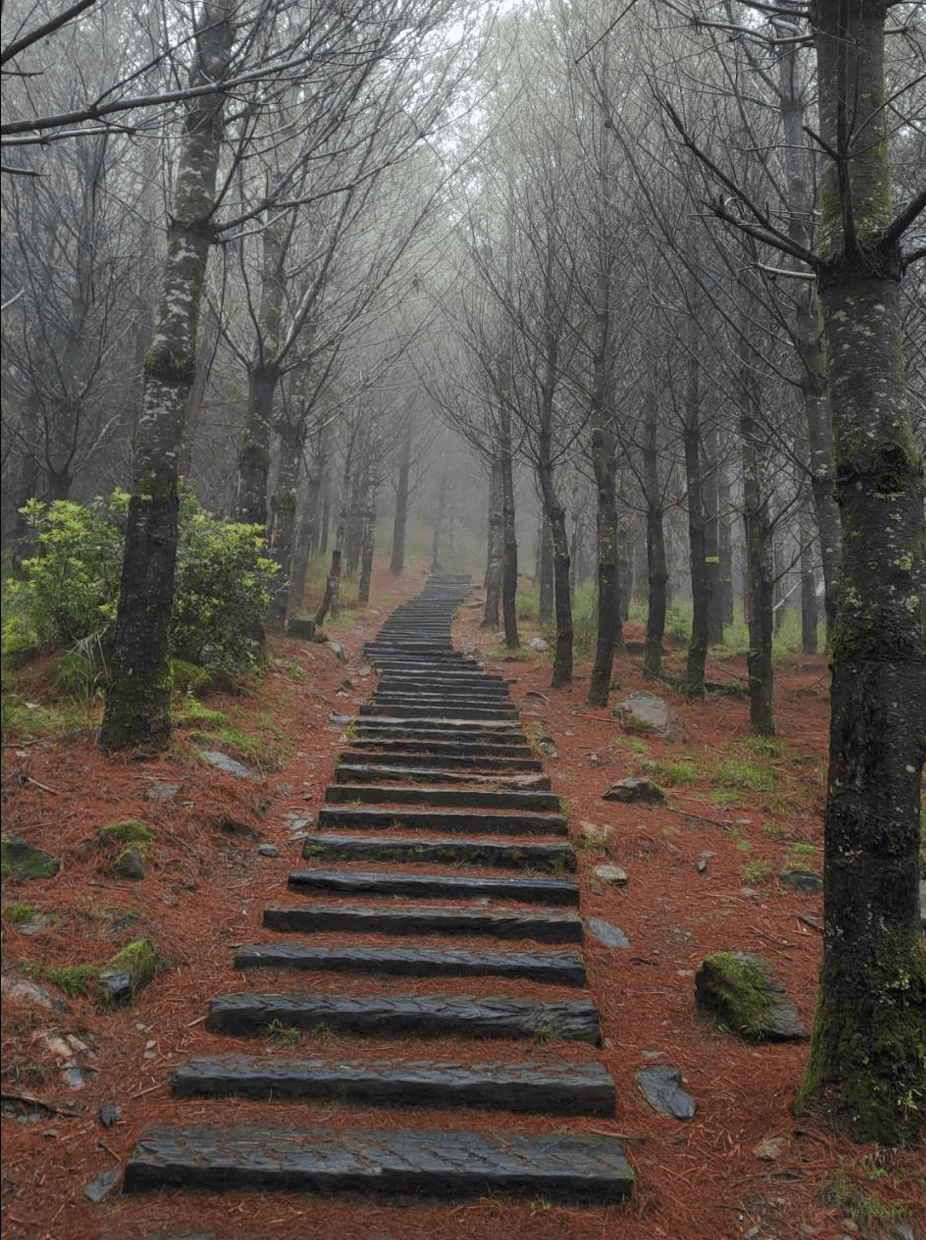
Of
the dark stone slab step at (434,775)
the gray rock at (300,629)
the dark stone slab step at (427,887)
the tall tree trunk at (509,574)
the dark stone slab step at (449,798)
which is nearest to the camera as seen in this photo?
the dark stone slab step at (427,887)

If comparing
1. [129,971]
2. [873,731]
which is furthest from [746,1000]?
[129,971]

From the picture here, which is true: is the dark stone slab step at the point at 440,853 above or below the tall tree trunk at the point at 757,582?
below

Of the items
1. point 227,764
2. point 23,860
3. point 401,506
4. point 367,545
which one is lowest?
point 23,860

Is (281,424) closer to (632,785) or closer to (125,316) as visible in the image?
(125,316)

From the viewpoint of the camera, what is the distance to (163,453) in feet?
18.6

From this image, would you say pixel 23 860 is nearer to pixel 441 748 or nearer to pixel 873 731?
pixel 441 748

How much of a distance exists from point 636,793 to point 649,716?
2165mm

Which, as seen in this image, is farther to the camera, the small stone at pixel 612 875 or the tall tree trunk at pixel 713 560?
the tall tree trunk at pixel 713 560

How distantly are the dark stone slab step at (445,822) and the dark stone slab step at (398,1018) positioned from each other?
196 cm

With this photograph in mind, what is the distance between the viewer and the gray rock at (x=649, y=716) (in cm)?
831

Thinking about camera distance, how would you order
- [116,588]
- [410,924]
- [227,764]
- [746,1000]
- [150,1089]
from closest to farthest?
[150,1089] → [746,1000] → [410,924] → [227,764] → [116,588]

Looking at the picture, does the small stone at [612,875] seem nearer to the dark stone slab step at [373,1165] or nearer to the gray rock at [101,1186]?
the dark stone slab step at [373,1165]

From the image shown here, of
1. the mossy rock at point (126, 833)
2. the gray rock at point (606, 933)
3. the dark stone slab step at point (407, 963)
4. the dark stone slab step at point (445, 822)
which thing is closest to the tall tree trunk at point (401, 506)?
the dark stone slab step at point (445, 822)

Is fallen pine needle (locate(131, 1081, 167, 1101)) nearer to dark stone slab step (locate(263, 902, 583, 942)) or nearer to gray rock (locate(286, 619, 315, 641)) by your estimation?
dark stone slab step (locate(263, 902, 583, 942))
